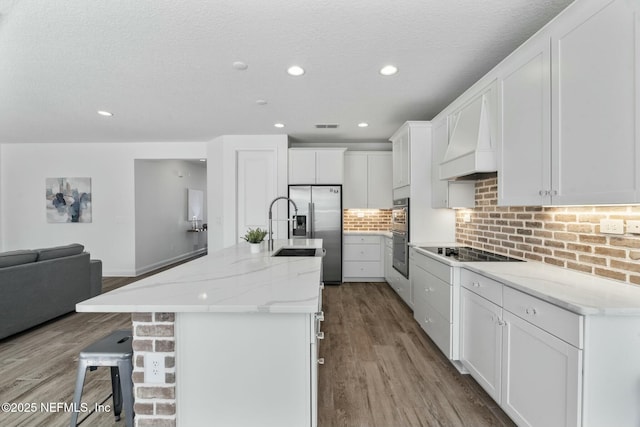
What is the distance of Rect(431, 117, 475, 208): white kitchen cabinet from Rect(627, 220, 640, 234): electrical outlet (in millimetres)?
1528

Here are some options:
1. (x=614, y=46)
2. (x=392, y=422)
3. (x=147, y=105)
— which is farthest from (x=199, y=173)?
(x=614, y=46)

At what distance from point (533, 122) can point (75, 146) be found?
23.0ft

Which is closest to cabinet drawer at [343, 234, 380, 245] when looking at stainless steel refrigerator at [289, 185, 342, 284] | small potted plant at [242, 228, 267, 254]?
stainless steel refrigerator at [289, 185, 342, 284]

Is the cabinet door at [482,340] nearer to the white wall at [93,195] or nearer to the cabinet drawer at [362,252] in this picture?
the cabinet drawer at [362,252]

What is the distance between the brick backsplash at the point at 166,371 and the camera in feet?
4.07

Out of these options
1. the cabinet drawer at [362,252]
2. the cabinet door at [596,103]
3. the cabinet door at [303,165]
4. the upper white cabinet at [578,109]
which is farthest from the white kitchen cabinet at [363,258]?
the cabinet door at [596,103]

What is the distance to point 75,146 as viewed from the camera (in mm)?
5418

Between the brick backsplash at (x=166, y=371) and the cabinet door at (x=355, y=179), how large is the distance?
4.03 m

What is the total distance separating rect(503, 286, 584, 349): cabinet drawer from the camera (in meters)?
1.20

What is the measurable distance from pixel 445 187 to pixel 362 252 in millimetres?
2174

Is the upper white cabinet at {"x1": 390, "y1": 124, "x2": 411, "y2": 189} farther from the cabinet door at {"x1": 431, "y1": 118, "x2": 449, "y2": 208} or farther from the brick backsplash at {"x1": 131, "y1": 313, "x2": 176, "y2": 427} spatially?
the brick backsplash at {"x1": 131, "y1": 313, "x2": 176, "y2": 427}

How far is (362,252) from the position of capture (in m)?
4.92

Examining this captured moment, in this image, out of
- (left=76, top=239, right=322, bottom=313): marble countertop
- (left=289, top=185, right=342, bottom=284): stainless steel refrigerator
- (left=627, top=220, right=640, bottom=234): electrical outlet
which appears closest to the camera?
(left=76, top=239, right=322, bottom=313): marble countertop

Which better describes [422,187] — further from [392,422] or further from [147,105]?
[147,105]
